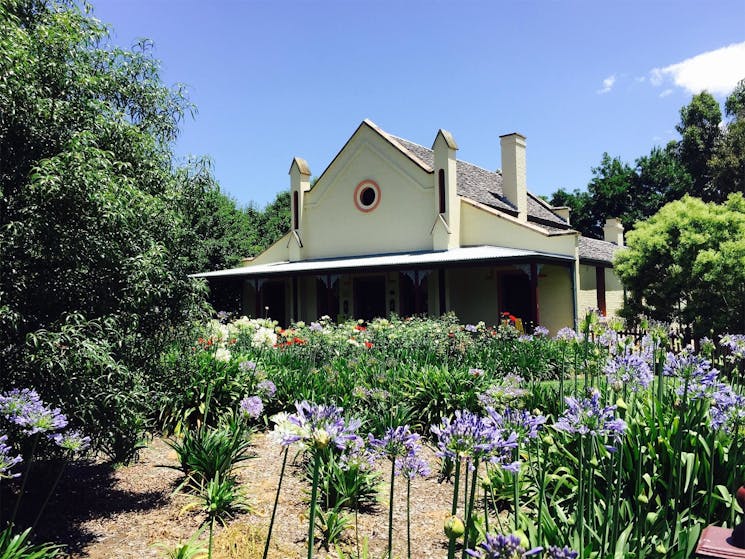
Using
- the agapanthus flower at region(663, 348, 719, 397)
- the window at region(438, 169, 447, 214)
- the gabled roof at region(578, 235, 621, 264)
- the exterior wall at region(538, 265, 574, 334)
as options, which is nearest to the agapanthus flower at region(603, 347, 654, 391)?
the agapanthus flower at region(663, 348, 719, 397)

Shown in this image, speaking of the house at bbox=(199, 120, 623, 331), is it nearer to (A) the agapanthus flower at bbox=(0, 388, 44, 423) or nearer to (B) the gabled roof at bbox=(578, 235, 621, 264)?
(B) the gabled roof at bbox=(578, 235, 621, 264)

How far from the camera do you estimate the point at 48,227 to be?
423cm

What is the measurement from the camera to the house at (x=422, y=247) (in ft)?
62.4

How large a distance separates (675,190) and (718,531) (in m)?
41.9

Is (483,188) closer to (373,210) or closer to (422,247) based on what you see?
(422,247)

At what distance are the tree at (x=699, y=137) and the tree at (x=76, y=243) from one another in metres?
39.2

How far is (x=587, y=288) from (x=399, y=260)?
7.75 metres

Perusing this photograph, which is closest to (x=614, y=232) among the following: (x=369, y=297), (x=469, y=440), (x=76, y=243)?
(x=369, y=297)

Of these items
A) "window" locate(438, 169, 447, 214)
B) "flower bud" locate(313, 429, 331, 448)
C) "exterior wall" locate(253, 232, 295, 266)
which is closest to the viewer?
"flower bud" locate(313, 429, 331, 448)

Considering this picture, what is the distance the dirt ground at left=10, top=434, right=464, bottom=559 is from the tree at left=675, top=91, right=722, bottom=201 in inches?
1501

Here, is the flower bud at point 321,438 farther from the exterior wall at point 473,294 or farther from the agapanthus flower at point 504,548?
the exterior wall at point 473,294

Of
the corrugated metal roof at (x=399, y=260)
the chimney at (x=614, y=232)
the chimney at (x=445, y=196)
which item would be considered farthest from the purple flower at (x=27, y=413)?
the chimney at (x=614, y=232)

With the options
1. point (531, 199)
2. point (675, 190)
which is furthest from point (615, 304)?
point (675, 190)

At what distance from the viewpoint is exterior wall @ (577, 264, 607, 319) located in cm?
2061
